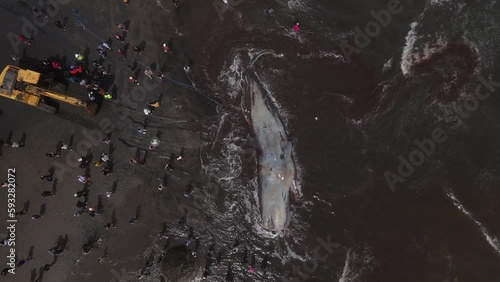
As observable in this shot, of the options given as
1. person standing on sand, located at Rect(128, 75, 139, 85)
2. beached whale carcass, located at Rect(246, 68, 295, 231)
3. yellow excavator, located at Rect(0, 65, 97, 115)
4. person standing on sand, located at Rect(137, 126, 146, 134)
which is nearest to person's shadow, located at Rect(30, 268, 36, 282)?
yellow excavator, located at Rect(0, 65, 97, 115)

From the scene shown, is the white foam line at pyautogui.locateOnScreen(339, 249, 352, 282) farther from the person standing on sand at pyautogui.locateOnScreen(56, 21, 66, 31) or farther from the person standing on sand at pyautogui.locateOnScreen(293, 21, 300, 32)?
the person standing on sand at pyautogui.locateOnScreen(56, 21, 66, 31)

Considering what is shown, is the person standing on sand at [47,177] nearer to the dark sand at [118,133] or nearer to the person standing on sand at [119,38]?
the dark sand at [118,133]

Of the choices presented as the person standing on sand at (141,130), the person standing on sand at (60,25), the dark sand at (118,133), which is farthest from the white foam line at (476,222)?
the person standing on sand at (60,25)

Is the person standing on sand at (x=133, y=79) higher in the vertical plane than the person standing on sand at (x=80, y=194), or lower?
higher

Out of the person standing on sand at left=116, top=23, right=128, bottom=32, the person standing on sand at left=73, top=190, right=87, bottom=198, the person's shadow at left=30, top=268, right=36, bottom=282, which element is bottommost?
the person's shadow at left=30, top=268, right=36, bottom=282

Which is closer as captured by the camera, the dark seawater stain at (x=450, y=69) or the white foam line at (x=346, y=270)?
the dark seawater stain at (x=450, y=69)

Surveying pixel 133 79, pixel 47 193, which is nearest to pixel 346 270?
Result: pixel 133 79

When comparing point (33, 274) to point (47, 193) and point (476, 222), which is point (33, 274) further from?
point (476, 222)
